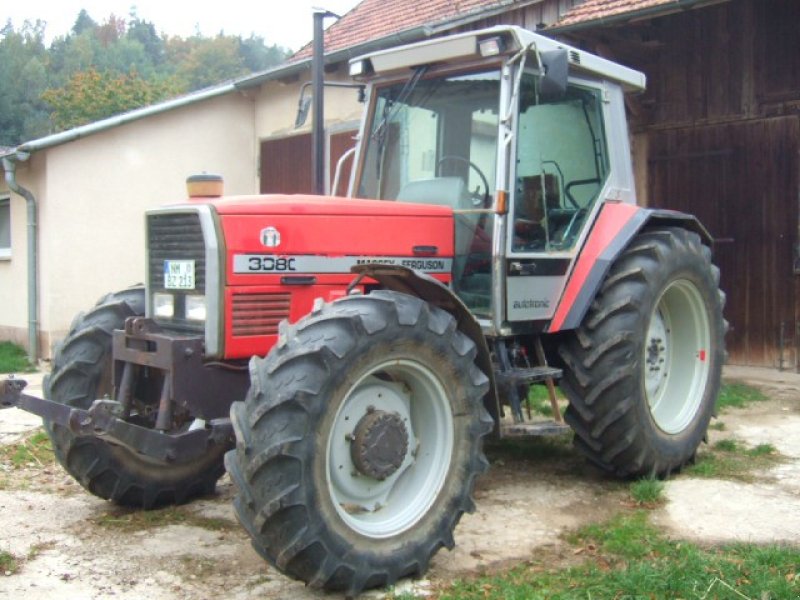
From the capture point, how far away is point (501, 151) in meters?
4.76

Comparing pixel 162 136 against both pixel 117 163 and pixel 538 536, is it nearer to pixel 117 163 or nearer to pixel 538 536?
pixel 117 163

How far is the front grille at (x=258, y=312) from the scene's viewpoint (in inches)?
164

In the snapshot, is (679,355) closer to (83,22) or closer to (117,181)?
(117,181)

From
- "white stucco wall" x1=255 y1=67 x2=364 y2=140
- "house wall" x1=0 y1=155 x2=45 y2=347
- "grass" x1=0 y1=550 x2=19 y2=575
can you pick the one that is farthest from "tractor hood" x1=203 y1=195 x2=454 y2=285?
"house wall" x1=0 y1=155 x2=45 y2=347

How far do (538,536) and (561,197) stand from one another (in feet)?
6.21

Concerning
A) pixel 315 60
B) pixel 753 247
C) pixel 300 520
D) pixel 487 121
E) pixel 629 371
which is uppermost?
pixel 315 60

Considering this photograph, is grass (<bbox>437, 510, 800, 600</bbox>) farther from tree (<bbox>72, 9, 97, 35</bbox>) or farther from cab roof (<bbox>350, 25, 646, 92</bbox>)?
tree (<bbox>72, 9, 97, 35</bbox>)

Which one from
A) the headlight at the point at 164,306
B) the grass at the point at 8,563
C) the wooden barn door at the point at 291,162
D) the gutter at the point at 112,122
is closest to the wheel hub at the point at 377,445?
the headlight at the point at 164,306

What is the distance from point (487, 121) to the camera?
16.2 ft

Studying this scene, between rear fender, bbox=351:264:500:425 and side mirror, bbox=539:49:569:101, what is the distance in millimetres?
1180

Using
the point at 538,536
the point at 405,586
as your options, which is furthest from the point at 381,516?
the point at 538,536

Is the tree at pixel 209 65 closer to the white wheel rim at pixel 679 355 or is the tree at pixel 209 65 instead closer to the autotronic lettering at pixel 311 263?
the white wheel rim at pixel 679 355

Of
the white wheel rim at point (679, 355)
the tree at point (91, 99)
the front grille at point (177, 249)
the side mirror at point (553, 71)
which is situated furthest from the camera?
the tree at point (91, 99)

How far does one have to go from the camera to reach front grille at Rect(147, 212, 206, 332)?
4.25 meters
